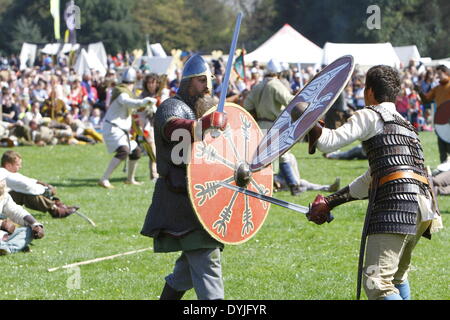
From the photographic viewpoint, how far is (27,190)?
27.8 feet

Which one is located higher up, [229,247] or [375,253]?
[375,253]

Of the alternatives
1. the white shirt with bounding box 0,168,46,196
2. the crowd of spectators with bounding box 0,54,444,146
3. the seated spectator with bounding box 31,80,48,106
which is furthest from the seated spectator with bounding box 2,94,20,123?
the white shirt with bounding box 0,168,46,196

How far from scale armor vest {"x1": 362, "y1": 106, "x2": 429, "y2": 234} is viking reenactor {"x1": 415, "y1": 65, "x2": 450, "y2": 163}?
7344 mm

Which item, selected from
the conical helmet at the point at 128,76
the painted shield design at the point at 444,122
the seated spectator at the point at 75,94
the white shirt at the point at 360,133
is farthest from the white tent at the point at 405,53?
the white shirt at the point at 360,133

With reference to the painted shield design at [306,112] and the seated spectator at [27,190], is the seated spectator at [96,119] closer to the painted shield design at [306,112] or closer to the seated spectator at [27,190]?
the seated spectator at [27,190]

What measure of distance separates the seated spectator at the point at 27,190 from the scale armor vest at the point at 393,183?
459 cm

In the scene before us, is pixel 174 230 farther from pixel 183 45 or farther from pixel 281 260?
Result: pixel 183 45

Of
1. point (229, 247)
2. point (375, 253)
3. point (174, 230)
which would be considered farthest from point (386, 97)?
point (229, 247)

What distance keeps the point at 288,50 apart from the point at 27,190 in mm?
17781

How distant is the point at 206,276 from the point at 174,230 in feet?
0.99

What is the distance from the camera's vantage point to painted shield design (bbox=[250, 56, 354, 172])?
4219mm

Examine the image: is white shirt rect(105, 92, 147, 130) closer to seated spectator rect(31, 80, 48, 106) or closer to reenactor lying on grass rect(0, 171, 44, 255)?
reenactor lying on grass rect(0, 171, 44, 255)

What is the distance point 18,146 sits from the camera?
1817cm

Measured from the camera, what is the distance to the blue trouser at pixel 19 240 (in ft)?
24.5
